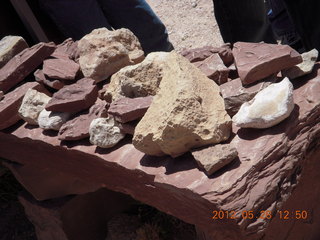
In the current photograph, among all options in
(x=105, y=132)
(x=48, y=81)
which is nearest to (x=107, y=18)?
(x=48, y=81)

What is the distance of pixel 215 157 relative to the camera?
3.84 ft

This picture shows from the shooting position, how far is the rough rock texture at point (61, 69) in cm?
188

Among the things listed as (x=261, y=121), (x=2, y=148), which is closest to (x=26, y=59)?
(x=2, y=148)

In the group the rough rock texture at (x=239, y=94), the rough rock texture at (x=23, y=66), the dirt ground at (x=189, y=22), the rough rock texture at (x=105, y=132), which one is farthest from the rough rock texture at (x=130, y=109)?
the dirt ground at (x=189, y=22)

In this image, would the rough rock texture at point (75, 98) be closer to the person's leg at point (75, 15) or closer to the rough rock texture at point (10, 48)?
the rough rock texture at point (10, 48)

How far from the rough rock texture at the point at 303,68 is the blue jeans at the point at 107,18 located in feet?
5.48

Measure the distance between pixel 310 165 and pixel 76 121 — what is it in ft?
2.81

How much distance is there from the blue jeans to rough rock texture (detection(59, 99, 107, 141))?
4.08 feet

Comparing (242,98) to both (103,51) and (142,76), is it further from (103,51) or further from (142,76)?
(103,51)

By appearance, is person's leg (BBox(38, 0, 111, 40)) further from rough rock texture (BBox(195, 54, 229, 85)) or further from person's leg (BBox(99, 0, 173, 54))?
rough rock texture (BBox(195, 54, 229, 85))

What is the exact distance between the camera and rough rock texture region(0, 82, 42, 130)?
1.88 metres

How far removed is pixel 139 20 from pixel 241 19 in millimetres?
784
